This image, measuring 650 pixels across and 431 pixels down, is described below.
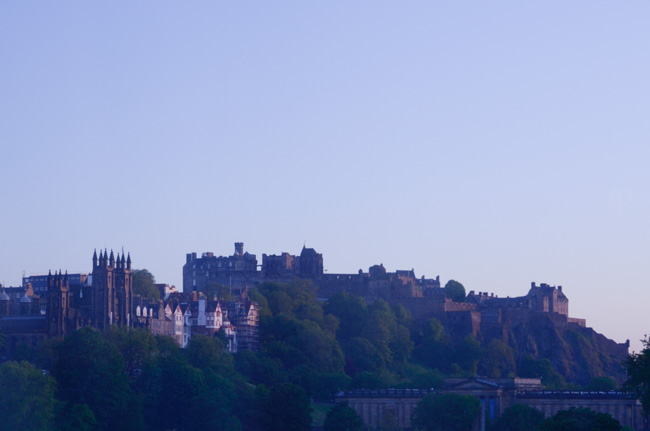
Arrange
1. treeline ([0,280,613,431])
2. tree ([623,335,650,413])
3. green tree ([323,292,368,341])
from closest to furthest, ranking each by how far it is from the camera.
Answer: tree ([623,335,650,413]) → treeline ([0,280,613,431]) → green tree ([323,292,368,341])

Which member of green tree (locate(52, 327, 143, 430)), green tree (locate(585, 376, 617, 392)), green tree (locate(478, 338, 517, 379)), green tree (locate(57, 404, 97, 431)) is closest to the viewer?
green tree (locate(57, 404, 97, 431))

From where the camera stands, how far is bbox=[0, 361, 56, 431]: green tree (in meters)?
106

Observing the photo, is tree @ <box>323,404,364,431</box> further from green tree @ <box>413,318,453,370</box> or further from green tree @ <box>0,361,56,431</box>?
green tree @ <box>413,318,453,370</box>

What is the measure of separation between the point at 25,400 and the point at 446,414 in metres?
40.5

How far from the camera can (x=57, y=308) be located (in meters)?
146

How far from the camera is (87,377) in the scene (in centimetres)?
11888

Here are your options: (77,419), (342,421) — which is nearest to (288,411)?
(342,421)

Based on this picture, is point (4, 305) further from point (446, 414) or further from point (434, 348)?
point (446, 414)

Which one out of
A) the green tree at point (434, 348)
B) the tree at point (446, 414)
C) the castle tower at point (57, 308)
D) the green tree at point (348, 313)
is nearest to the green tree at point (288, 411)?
the tree at point (446, 414)

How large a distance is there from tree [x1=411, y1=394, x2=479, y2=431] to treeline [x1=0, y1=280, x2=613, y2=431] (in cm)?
1078

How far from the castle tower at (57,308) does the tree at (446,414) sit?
3807 centimetres

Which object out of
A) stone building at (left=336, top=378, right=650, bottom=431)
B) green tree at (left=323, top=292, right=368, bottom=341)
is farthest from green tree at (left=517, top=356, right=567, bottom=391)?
stone building at (left=336, top=378, right=650, bottom=431)

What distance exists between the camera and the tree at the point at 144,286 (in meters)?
172

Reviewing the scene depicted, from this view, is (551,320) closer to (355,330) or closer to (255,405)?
(355,330)
